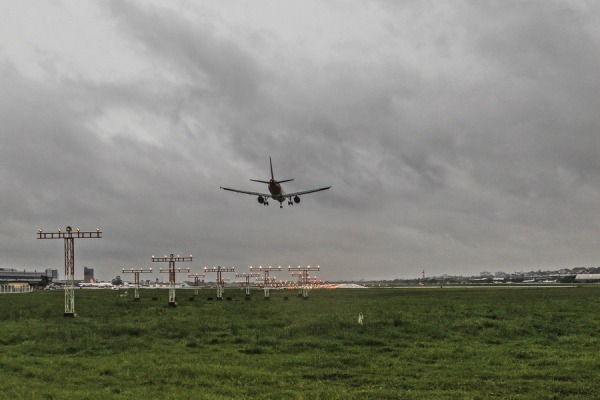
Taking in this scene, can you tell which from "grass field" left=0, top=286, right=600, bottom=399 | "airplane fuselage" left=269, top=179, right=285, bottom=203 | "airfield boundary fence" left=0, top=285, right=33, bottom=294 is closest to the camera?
"grass field" left=0, top=286, right=600, bottom=399

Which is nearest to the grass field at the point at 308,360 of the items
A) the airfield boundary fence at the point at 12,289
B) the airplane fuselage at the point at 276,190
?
the airplane fuselage at the point at 276,190

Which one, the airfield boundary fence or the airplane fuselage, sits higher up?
the airplane fuselage

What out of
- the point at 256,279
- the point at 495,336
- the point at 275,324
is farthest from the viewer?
the point at 256,279

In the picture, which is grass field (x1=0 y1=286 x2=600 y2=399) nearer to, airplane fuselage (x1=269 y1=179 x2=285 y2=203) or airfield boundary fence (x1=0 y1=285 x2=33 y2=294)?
airplane fuselage (x1=269 y1=179 x2=285 y2=203)

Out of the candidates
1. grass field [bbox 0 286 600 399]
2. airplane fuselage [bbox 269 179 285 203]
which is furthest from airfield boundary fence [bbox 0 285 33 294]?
grass field [bbox 0 286 600 399]

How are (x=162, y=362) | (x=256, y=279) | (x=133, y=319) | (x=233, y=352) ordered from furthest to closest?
(x=256, y=279) → (x=133, y=319) → (x=233, y=352) → (x=162, y=362)

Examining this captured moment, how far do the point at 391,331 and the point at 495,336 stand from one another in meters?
6.73

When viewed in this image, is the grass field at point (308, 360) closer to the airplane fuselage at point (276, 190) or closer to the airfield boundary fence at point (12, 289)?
the airplane fuselage at point (276, 190)

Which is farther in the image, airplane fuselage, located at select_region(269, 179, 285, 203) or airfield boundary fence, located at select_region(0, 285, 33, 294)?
airfield boundary fence, located at select_region(0, 285, 33, 294)

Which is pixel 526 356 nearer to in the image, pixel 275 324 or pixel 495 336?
pixel 495 336

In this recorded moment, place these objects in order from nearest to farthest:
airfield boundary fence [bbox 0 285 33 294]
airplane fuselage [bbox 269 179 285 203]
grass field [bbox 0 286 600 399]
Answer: grass field [bbox 0 286 600 399], airplane fuselage [bbox 269 179 285 203], airfield boundary fence [bbox 0 285 33 294]

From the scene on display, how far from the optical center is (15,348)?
31.0 metres

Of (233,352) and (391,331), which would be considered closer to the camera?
(233,352)

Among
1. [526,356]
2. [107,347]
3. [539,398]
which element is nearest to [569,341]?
[526,356]
